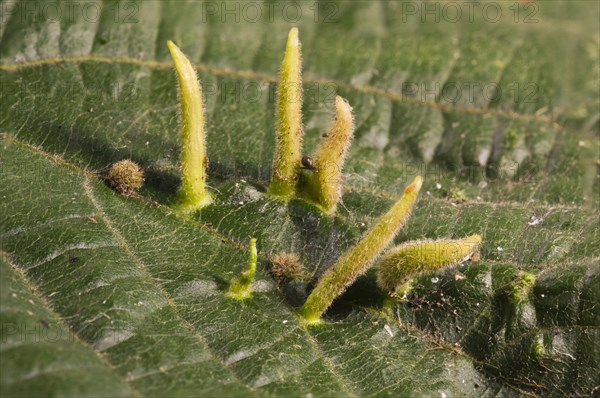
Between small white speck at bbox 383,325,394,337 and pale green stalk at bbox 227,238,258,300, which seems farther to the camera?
small white speck at bbox 383,325,394,337

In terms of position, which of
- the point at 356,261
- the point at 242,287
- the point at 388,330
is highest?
the point at 356,261

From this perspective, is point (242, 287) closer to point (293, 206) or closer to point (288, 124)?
point (293, 206)

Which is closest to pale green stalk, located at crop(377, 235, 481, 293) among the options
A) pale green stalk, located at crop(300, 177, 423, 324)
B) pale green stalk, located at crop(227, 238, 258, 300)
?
pale green stalk, located at crop(300, 177, 423, 324)

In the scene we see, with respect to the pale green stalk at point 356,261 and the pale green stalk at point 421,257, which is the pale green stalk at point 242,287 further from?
the pale green stalk at point 421,257

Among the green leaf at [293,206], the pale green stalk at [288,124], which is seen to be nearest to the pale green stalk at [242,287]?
the green leaf at [293,206]

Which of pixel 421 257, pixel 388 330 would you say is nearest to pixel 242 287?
pixel 388 330

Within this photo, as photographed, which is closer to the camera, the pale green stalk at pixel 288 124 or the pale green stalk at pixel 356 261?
the pale green stalk at pixel 356 261

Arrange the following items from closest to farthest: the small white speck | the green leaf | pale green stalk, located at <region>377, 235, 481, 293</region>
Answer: the green leaf, pale green stalk, located at <region>377, 235, 481, 293</region>, the small white speck

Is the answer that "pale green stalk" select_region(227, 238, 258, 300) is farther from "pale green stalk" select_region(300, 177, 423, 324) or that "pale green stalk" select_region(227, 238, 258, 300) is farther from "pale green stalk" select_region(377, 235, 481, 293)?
"pale green stalk" select_region(377, 235, 481, 293)
